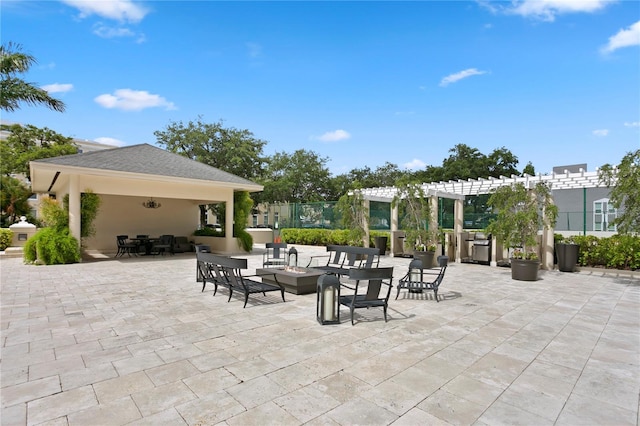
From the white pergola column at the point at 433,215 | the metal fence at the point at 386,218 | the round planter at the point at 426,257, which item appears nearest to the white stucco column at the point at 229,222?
the metal fence at the point at 386,218

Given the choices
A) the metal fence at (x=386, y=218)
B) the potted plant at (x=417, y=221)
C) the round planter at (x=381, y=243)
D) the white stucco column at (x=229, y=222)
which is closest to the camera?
the potted plant at (x=417, y=221)

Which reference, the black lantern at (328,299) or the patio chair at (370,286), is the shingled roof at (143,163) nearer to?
the black lantern at (328,299)

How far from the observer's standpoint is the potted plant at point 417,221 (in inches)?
487

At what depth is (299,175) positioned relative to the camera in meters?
34.8

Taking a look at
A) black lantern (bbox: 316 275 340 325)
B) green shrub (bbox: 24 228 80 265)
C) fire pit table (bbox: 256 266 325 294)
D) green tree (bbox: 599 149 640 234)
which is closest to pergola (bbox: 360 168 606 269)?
green tree (bbox: 599 149 640 234)

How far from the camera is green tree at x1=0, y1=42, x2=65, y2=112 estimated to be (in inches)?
510

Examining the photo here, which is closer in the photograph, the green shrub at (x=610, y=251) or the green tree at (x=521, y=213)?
the green tree at (x=521, y=213)

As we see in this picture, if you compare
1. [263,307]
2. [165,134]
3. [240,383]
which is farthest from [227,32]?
[165,134]

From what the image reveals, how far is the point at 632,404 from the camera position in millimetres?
3109

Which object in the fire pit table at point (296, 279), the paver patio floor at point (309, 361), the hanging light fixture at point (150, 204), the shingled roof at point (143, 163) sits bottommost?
the paver patio floor at point (309, 361)

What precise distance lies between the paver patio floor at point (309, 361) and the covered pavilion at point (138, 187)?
6.31 m

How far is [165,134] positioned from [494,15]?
91.4ft

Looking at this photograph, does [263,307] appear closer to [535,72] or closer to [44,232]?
[44,232]

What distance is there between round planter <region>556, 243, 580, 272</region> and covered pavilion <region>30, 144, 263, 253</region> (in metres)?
11.8
